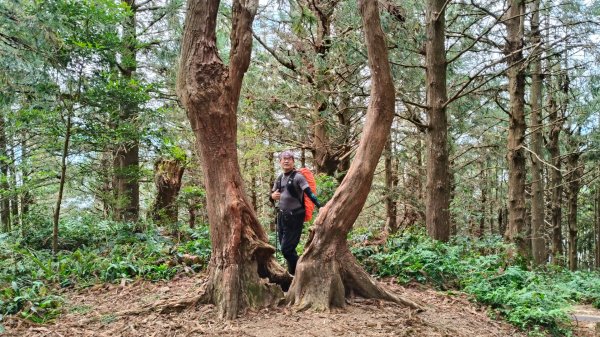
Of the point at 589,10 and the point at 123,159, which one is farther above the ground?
the point at 589,10

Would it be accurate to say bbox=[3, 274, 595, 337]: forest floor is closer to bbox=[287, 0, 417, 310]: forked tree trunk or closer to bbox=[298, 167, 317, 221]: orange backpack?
bbox=[287, 0, 417, 310]: forked tree trunk

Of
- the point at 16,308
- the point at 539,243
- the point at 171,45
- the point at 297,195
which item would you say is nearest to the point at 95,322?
the point at 16,308

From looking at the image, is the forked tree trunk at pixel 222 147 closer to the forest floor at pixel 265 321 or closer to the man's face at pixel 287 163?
the forest floor at pixel 265 321

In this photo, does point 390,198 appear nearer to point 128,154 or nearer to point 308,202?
point 128,154

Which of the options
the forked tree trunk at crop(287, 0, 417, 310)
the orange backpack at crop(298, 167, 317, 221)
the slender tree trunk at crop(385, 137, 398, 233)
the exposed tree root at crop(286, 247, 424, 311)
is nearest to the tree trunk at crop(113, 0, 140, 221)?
the orange backpack at crop(298, 167, 317, 221)

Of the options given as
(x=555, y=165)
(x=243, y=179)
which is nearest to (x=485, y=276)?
(x=243, y=179)

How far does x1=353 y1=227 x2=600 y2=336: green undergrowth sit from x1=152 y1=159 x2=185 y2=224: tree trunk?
510 cm

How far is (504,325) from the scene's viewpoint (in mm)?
5160

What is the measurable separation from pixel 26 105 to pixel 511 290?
886cm

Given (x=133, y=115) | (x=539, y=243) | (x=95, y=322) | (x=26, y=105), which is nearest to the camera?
(x=95, y=322)

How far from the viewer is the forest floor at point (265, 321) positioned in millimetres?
4129

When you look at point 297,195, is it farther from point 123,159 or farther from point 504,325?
point 123,159

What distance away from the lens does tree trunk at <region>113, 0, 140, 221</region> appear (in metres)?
8.33

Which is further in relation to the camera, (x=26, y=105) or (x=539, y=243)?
(x=539, y=243)
